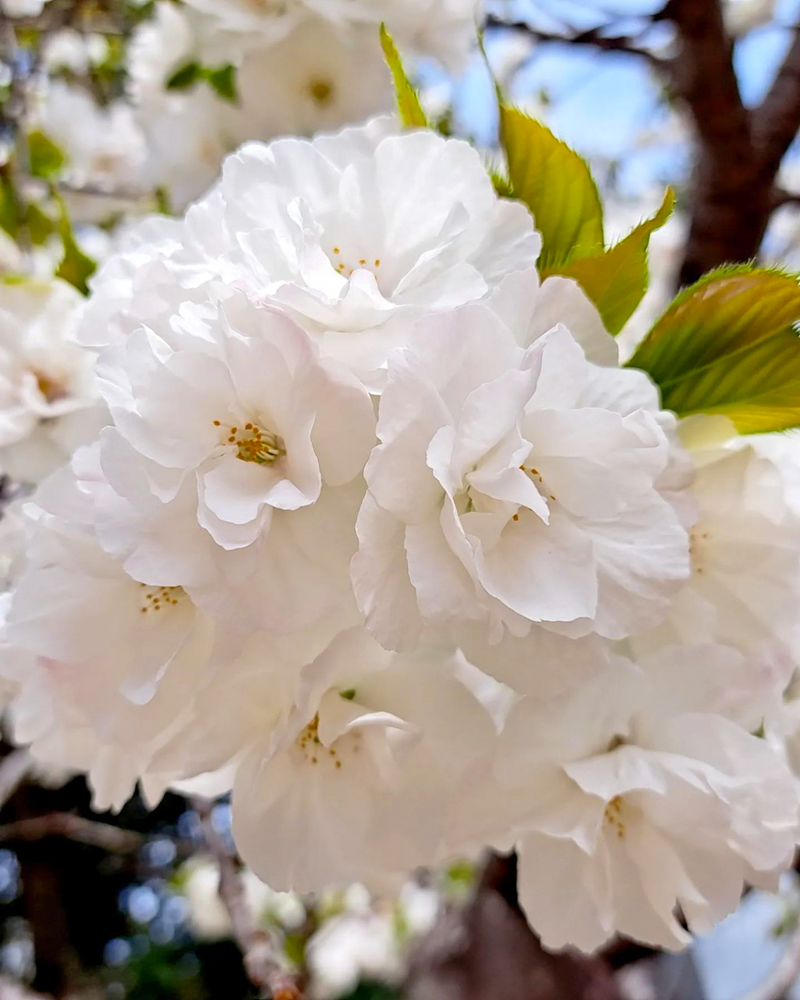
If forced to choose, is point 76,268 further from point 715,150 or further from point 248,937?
point 715,150

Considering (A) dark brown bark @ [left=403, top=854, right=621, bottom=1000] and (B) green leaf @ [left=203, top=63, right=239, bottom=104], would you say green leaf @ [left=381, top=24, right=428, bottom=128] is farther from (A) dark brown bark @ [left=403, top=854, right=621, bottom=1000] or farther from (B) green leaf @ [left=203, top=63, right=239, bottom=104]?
(A) dark brown bark @ [left=403, top=854, right=621, bottom=1000]

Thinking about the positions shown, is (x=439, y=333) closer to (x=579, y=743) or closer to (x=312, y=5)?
(x=579, y=743)

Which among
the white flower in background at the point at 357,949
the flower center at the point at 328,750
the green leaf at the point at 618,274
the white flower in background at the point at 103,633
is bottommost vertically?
the white flower in background at the point at 357,949

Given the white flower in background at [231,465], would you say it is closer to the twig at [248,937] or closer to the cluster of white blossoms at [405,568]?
the cluster of white blossoms at [405,568]

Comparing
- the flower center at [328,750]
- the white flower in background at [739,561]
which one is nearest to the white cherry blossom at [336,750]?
the flower center at [328,750]

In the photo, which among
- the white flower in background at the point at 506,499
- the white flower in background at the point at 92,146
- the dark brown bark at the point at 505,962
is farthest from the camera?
the white flower in background at the point at 92,146

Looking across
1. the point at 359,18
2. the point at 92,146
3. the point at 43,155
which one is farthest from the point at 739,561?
the point at 92,146
